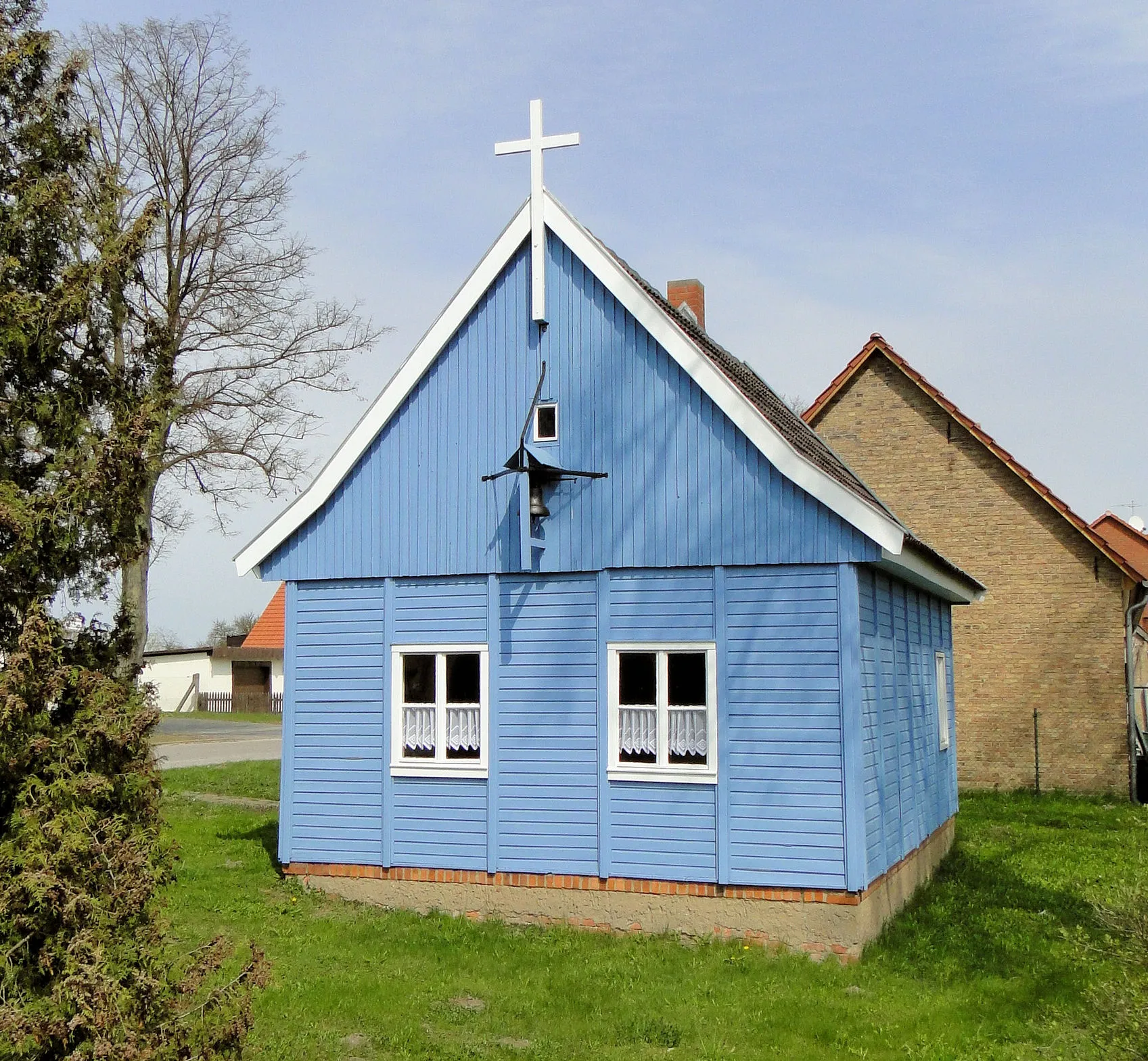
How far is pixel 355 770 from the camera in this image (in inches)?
500

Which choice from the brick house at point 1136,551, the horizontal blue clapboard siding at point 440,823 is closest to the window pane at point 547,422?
the horizontal blue clapboard siding at point 440,823

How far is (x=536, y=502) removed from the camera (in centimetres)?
1187

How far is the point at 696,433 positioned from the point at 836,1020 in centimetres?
527

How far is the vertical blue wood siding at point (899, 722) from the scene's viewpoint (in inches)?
448

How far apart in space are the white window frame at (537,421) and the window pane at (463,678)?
2277 mm

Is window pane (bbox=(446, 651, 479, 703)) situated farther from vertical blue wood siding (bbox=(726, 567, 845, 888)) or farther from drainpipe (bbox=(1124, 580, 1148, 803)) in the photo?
drainpipe (bbox=(1124, 580, 1148, 803))

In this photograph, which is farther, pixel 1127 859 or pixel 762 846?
pixel 1127 859

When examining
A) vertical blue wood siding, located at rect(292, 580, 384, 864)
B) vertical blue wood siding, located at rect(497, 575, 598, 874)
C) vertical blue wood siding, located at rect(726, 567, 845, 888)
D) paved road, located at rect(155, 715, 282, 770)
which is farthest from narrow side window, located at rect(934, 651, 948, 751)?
paved road, located at rect(155, 715, 282, 770)

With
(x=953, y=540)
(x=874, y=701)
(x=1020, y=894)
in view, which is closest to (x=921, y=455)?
(x=953, y=540)

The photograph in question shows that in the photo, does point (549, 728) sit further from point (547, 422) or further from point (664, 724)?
point (547, 422)

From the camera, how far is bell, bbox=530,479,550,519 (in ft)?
38.9

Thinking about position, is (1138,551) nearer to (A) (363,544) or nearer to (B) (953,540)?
(B) (953,540)

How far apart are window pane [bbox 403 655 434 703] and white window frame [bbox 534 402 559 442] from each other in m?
2.53

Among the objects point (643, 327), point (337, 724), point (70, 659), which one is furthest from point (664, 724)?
point (70, 659)
